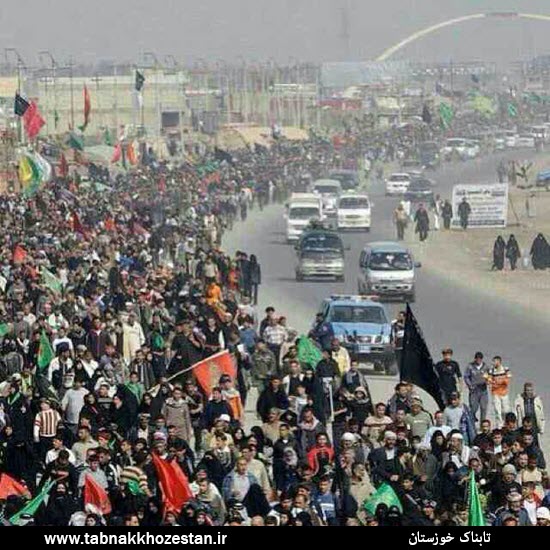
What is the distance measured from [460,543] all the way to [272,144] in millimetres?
102032

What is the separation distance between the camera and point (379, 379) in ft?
113

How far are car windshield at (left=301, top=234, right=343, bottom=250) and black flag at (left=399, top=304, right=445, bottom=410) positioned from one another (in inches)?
1111

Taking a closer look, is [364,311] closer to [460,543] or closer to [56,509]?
[56,509]

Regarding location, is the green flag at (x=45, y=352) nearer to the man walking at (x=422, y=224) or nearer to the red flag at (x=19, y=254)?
the red flag at (x=19, y=254)

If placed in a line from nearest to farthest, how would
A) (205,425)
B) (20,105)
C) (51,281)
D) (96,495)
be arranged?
(96,495) < (205,425) < (51,281) < (20,105)

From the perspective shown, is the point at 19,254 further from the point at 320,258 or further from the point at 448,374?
the point at 448,374

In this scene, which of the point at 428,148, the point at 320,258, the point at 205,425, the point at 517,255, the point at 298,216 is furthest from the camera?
the point at 428,148

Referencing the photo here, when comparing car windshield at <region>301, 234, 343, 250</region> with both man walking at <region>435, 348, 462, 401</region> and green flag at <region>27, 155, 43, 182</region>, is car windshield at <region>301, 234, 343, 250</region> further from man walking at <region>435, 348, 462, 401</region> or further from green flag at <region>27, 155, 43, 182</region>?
man walking at <region>435, 348, 462, 401</region>

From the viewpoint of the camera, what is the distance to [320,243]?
175 ft

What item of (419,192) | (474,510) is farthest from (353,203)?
(474,510)

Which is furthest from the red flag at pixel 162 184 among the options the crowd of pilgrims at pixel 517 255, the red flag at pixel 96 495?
the red flag at pixel 96 495

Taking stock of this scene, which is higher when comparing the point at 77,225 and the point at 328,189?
the point at 77,225

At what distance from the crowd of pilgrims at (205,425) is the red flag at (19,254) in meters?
0.15

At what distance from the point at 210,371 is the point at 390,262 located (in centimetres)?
2270
